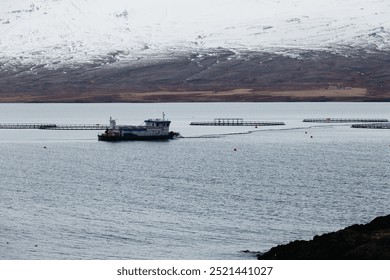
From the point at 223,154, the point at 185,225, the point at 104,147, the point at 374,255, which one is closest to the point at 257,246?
the point at 185,225

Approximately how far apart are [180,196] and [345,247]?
124 feet

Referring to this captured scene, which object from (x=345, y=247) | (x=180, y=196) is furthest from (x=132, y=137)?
(x=345, y=247)

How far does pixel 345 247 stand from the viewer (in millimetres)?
53688

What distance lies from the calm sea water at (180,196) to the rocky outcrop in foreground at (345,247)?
255 inches

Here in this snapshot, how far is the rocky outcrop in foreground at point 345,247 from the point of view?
5088 centimetres

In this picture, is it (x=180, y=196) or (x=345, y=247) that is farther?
(x=180, y=196)

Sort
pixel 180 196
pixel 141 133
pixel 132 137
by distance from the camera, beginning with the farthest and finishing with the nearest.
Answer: pixel 141 133, pixel 132 137, pixel 180 196

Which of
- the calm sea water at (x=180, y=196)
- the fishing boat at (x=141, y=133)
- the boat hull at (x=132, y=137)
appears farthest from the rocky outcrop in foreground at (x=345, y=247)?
the fishing boat at (x=141, y=133)

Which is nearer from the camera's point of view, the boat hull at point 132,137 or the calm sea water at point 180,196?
the calm sea water at point 180,196

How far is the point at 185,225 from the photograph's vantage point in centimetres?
7375

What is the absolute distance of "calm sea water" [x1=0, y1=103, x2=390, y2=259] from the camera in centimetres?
6688

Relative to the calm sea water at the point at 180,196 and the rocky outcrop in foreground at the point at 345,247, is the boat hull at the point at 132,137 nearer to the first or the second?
the calm sea water at the point at 180,196

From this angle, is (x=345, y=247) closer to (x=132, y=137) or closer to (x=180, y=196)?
(x=180, y=196)

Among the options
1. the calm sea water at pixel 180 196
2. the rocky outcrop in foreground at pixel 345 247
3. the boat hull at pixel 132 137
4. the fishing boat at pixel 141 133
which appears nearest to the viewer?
the rocky outcrop in foreground at pixel 345 247
